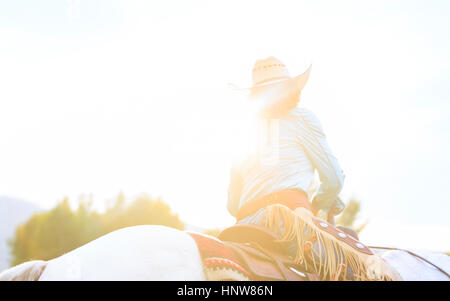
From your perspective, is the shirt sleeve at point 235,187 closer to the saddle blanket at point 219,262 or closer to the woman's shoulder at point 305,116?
the woman's shoulder at point 305,116

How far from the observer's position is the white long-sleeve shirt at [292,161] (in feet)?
8.75

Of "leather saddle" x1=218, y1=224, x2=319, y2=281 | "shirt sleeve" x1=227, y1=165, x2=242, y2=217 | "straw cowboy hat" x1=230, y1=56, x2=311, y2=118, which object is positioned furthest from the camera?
"shirt sleeve" x1=227, y1=165, x2=242, y2=217

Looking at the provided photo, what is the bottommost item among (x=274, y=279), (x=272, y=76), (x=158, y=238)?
(x=274, y=279)

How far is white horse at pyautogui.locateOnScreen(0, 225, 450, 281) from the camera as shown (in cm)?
150

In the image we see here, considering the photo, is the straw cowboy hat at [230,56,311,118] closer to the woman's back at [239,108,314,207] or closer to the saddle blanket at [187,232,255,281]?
the woman's back at [239,108,314,207]

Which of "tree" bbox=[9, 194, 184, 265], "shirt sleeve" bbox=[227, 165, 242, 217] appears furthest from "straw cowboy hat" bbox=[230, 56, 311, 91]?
"tree" bbox=[9, 194, 184, 265]

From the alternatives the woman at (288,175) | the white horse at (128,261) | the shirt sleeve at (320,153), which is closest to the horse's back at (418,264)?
the woman at (288,175)

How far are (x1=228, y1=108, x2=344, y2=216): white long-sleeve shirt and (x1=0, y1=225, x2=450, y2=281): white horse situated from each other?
1.07 m

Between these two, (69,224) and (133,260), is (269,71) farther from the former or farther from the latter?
(69,224)

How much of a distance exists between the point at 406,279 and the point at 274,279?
911 millimetres

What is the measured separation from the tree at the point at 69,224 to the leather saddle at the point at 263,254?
23.9 metres
